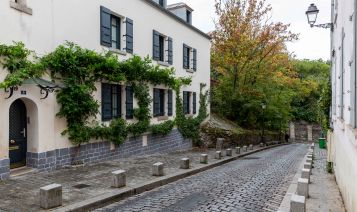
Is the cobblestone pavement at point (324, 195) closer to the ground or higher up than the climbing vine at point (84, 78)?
closer to the ground

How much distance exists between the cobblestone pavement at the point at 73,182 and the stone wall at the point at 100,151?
350mm

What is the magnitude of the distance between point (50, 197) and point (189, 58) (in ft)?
51.5

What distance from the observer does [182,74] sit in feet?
64.0

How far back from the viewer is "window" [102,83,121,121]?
1255 cm

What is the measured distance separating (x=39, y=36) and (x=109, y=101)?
13.2 ft

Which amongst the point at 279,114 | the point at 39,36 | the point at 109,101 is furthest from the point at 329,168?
the point at 279,114

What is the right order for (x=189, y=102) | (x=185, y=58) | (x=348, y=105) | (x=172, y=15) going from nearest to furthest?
(x=348, y=105) < (x=172, y=15) < (x=185, y=58) < (x=189, y=102)

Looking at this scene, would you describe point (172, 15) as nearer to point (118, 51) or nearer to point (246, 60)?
point (118, 51)

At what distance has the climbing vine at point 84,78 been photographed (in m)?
8.95

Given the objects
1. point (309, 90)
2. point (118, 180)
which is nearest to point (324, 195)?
point (118, 180)

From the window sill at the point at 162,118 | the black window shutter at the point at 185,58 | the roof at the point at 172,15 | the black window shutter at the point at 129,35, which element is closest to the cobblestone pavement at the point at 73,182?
the window sill at the point at 162,118

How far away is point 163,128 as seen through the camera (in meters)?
16.4

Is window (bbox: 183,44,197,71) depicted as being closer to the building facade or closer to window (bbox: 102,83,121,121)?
window (bbox: 102,83,121,121)

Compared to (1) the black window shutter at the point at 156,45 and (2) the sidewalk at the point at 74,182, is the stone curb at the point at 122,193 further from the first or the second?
(1) the black window shutter at the point at 156,45
